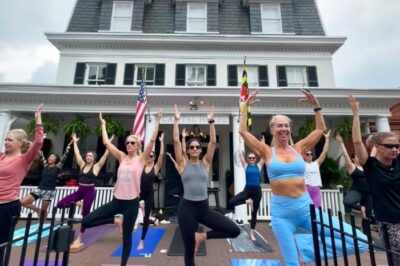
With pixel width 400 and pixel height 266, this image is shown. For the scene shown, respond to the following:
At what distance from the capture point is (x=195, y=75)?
11250mm

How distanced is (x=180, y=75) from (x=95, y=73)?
13.5ft

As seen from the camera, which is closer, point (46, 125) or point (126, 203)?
point (126, 203)

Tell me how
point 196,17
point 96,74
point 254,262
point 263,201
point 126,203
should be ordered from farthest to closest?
point 196,17 < point 96,74 < point 263,201 < point 254,262 < point 126,203

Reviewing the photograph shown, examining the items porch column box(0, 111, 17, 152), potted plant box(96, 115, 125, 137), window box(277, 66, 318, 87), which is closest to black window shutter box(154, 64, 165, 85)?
potted plant box(96, 115, 125, 137)

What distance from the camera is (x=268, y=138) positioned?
9.90 m

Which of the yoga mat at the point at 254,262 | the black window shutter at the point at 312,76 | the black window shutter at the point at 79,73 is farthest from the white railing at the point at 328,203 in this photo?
the black window shutter at the point at 79,73

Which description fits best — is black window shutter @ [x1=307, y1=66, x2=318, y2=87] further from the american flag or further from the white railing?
the american flag

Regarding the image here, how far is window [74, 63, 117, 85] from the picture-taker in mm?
10859

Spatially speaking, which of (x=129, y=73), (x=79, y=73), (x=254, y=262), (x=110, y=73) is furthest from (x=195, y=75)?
(x=254, y=262)

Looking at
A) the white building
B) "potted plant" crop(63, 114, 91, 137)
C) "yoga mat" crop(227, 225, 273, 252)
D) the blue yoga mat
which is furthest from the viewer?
the white building

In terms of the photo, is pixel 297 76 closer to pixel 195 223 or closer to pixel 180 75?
pixel 180 75

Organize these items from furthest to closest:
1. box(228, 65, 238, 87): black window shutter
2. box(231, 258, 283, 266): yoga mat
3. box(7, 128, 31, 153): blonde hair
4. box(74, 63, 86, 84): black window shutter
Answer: box(228, 65, 238, 87): black window shutter → box(74, 63, 86, 84): black window shutter → box(231, 258, 283, 266): yoga mat → box(7, 128, 31, 153): blonde hair

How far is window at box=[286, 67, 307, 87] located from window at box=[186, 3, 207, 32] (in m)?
4.82

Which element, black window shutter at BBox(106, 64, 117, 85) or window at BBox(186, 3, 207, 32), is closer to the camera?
black window shutter at BBox(106, 64, 117, 85)
